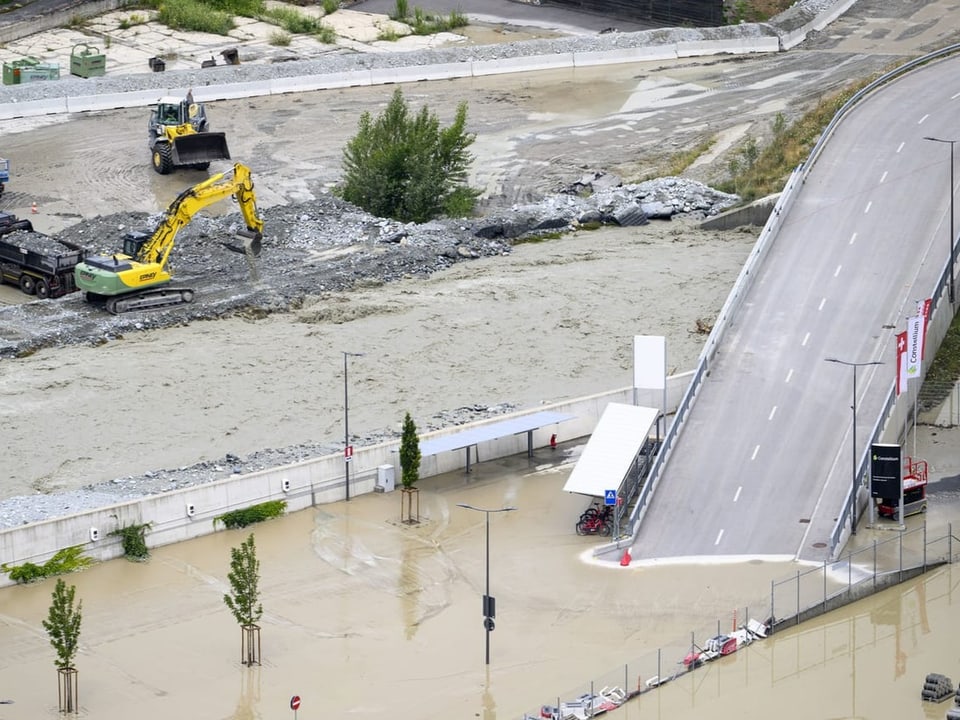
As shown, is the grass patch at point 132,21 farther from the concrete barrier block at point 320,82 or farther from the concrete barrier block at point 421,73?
the concrete barrier block at point 421,73

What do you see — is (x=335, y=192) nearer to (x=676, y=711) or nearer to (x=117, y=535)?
(x=117, y=535)

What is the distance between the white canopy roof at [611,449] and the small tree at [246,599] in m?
12.4

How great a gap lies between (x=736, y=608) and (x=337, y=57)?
195ft

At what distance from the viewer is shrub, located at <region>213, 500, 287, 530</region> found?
63.9 m

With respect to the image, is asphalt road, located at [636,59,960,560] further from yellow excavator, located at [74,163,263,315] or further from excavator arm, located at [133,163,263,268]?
yellow excavator, located at [74,163,263,315]

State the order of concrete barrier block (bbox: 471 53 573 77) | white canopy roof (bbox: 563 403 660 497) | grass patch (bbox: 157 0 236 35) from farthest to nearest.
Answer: grass patch (bbox: 157 0 236 35) → concrete barrier block (bbox: 471 53 573 77) → white canopy roof (bbox: 563 403 660 497)

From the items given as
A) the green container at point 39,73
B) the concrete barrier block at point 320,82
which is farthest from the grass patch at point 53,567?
the concrete barrier block at point 320,82

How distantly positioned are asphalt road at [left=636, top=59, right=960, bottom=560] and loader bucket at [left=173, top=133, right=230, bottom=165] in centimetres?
2613

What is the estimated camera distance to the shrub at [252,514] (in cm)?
6394

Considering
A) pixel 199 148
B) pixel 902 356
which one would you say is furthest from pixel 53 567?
pixel 199 148

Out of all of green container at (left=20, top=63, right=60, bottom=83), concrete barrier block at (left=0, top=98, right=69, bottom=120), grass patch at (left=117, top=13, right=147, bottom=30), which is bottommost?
concrete barrier block at (left=0, top=98, right=69, bottom=120)

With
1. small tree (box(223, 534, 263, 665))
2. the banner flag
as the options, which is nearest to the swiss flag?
the banner flag

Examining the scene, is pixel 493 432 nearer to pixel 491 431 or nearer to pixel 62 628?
pixel 491 431

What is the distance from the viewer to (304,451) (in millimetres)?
68000
